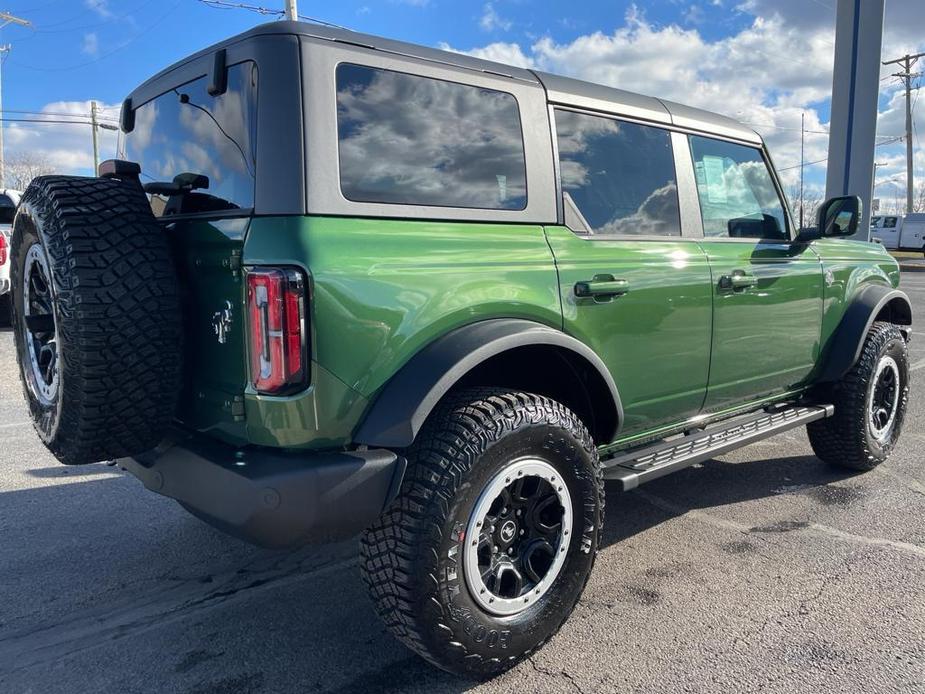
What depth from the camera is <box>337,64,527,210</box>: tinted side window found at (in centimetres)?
235

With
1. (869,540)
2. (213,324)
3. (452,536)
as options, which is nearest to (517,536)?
(452,536)

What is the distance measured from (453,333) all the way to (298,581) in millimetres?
1526

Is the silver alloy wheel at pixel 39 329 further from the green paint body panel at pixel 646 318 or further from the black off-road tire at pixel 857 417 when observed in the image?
the black off-road tire at pixel 857 417

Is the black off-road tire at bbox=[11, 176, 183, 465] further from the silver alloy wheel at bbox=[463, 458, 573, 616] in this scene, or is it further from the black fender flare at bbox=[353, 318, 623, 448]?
the silver alloy wheel at bbox=[463, 458, 573, 616]

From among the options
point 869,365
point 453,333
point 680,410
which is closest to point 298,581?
point 453,333

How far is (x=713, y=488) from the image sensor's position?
→ 4492mm

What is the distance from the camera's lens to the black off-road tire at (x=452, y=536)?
2.27 m

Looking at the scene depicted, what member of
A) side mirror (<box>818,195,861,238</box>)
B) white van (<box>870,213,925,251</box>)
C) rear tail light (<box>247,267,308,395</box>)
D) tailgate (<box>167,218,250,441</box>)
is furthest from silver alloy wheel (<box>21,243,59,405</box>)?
white van (<box>870,213,925,251</box>)

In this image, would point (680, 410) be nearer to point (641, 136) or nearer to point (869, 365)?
point (641, 136)

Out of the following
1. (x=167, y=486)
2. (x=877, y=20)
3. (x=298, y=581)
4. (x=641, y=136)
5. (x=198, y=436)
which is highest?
(x=877, y=20)

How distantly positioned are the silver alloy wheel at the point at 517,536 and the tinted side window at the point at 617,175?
3.55 ft

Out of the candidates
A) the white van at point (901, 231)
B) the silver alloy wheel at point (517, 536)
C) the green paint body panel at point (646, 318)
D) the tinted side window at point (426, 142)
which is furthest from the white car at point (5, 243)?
the white van at point (901, 231)

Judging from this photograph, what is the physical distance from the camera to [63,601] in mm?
3061

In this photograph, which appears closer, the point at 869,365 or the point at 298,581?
the point at 298,581
